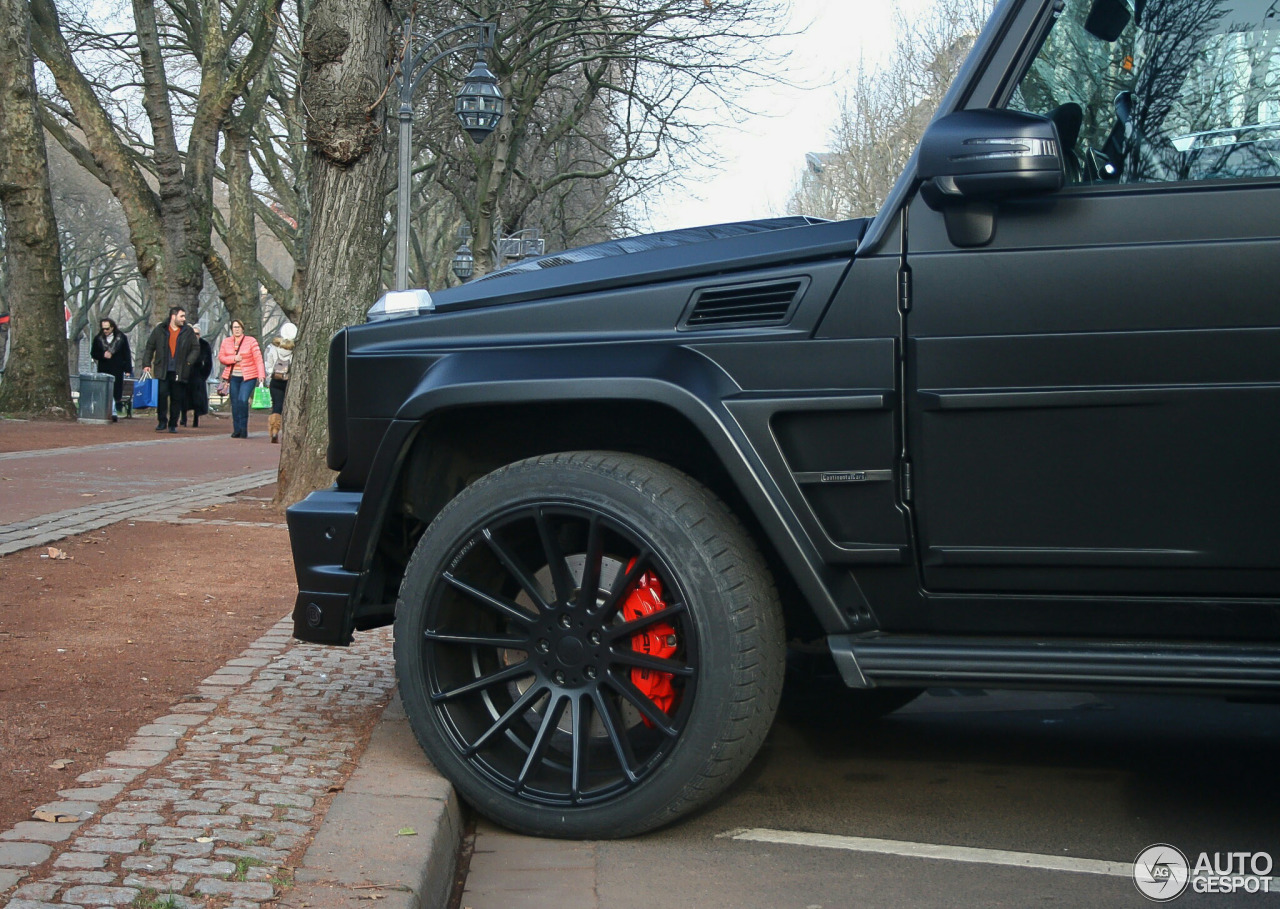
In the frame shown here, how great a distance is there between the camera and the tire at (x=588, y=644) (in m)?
3.38

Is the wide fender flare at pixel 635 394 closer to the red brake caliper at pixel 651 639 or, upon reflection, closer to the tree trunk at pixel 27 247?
the red brake caliper at pixel 651 639

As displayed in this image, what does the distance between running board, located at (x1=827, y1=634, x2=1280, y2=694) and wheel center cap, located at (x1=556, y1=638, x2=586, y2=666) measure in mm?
614

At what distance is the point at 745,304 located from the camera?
3488 mm

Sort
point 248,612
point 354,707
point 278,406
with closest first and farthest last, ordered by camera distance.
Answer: point 354,707
point 248,612
point 278,406

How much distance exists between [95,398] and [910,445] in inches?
915

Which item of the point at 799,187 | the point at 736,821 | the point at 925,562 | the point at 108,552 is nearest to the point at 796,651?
the point at 736,821

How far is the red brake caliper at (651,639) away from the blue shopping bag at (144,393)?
2600 cm

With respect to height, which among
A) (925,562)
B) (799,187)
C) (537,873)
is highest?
(799,187)

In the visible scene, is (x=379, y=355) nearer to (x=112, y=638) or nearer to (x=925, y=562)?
(x=925, y=562)

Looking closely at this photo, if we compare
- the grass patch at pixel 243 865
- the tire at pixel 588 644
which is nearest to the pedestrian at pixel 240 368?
the tire at pixel 588 644

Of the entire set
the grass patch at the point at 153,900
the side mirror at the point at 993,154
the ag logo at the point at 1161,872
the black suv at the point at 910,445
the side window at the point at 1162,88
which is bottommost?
the ag logo at the point at 1161,872

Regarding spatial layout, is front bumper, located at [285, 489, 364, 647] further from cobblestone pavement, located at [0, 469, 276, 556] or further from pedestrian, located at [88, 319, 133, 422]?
pedestrian, located at [88, 319, 133, 422]

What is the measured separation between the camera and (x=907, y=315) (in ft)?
10.8

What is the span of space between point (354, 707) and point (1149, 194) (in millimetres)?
2876
